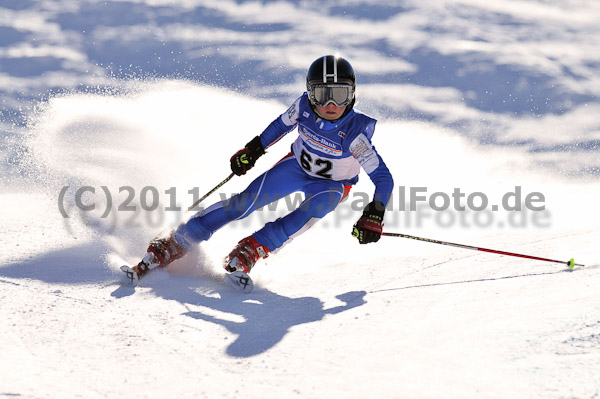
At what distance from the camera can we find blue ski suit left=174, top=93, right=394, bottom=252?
14.1 feet

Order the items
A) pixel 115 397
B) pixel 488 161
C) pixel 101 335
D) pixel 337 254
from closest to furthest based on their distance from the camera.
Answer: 1. pixel 115 397
2. pixel 101 335
3. pixel 337 254
4. pixel 488 161

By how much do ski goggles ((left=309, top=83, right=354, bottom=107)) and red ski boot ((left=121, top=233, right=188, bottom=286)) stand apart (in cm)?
164

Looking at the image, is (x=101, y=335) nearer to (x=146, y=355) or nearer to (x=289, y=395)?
(x=146, y=355)

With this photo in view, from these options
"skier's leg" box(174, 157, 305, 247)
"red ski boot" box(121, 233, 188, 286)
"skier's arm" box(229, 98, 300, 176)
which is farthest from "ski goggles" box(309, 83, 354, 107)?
"red ski boot" box(121, 233, 188, 286)

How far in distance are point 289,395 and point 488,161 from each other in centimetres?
875

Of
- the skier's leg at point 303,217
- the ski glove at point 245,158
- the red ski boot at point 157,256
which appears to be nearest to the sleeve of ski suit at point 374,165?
the skier's leg at point 303,217

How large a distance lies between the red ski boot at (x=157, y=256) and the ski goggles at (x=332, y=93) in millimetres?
1637

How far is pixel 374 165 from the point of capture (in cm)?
422

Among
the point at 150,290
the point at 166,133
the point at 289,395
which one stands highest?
the point at 166,133

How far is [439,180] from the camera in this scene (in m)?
8.85

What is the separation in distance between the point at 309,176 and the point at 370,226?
37.8 inches

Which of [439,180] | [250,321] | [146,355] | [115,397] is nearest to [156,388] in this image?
[115,397]

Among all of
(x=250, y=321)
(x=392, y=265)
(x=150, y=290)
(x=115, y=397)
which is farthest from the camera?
(x=392, y=265)

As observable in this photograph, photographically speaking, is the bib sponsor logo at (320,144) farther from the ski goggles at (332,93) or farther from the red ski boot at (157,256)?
the red ski boot at (157,256)
